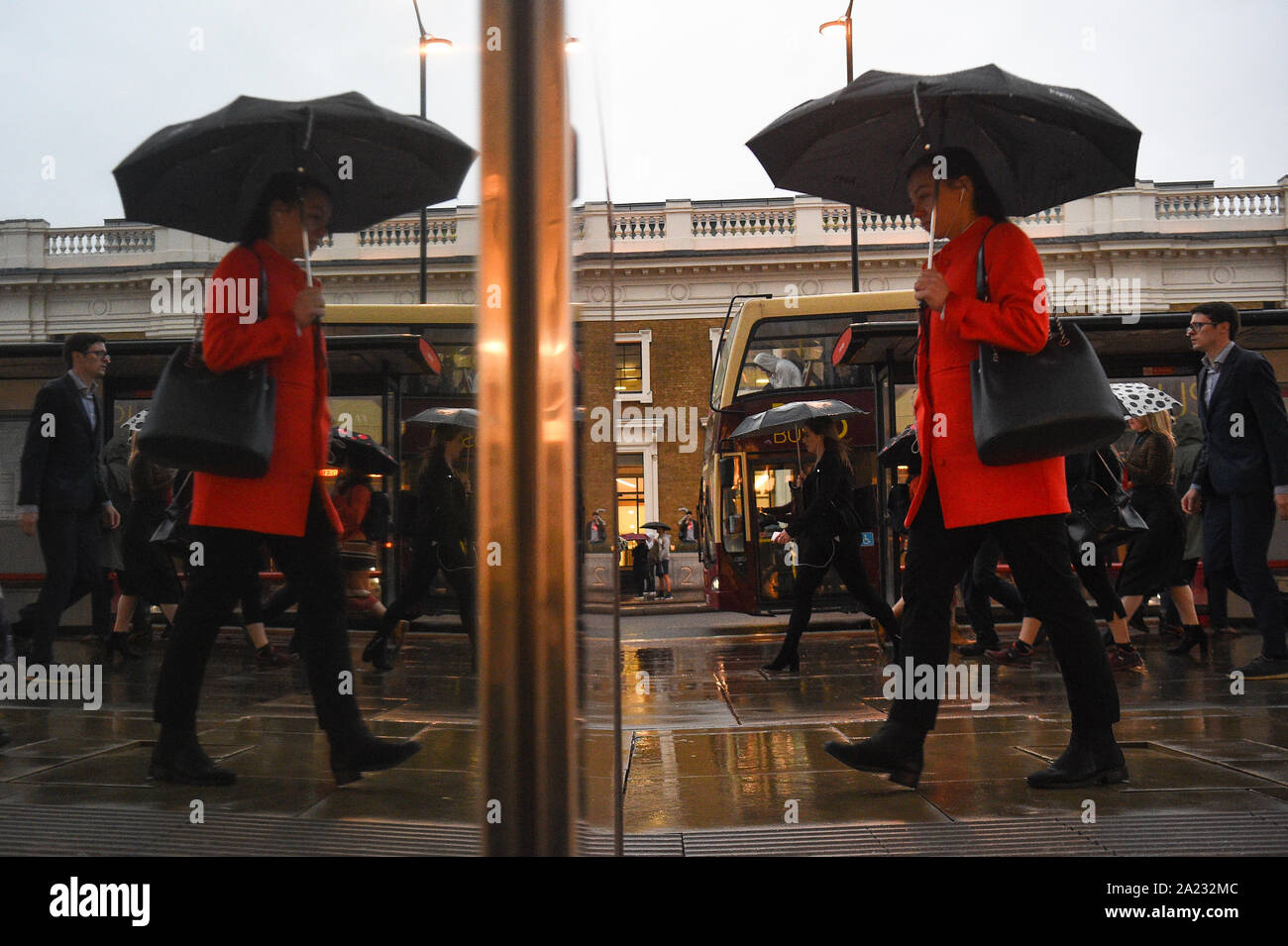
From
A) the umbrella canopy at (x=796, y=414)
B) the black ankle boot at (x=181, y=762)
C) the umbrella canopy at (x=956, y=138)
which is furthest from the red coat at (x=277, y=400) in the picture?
the umbrella canopy at (x=796, y=414)

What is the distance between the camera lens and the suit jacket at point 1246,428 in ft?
17.0

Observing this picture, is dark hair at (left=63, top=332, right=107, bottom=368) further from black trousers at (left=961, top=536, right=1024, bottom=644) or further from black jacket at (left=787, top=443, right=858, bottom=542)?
black trousers at (left=961, top=536, right=1024, bottom=644)

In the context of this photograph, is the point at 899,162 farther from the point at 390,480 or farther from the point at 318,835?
the point at 318,835

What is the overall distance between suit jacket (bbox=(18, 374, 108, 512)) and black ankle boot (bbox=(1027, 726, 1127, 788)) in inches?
99.6

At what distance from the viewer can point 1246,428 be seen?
534 cm

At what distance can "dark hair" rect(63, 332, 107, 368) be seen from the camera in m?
1.73

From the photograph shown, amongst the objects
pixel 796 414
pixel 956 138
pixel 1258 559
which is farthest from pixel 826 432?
pixel 956 138

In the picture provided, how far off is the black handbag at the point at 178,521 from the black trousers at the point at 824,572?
479 centimetres

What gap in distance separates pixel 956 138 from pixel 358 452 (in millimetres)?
2200

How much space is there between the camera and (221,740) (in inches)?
79.0

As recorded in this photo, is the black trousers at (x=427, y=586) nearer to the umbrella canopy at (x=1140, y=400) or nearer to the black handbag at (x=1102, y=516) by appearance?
the black handbag at (x=1102, y=516)

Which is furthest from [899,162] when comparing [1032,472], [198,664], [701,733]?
[198,664]

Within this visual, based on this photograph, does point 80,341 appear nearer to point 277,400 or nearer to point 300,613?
point 277,400

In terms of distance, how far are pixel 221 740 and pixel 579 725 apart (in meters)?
1.06
